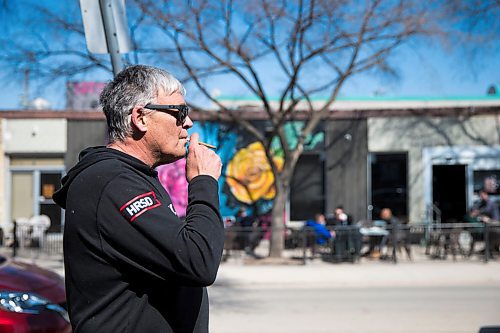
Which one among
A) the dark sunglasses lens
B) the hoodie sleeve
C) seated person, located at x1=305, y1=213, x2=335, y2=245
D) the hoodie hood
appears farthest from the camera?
seated person, located at x1=305, y1=213, x2=335, y2=245

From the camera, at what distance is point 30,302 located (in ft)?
16.8

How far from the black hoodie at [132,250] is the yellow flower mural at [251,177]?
17.5m

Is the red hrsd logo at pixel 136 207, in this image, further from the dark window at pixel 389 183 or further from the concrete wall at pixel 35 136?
the concrete wall at pixel 35 136

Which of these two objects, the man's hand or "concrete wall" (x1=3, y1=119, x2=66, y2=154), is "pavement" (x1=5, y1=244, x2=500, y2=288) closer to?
Result: "concrete wall" (x1=3, y1=119, x2=66, y2=154)

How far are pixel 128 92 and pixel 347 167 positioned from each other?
1782 centimetres

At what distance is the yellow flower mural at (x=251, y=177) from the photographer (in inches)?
767

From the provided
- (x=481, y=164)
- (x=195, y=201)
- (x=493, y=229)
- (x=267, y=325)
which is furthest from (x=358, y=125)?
(x=195, y=201)

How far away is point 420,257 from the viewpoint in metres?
16.0

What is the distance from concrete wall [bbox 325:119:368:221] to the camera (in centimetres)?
1938

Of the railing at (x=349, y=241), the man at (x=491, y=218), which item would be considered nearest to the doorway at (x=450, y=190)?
the man at (x=491, y=218)

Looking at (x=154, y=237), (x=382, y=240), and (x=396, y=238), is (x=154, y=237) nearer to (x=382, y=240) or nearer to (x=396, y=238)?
(x=396, y=238)

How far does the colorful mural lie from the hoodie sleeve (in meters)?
17.5

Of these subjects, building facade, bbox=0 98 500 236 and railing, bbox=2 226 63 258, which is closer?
railing, bbox=2 226 63 258

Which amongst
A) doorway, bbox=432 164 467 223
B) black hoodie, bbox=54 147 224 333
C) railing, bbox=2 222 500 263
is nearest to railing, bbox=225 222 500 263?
railing, bbox=2 222 500 263
